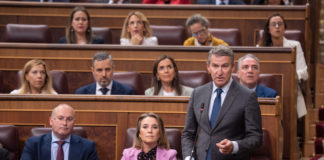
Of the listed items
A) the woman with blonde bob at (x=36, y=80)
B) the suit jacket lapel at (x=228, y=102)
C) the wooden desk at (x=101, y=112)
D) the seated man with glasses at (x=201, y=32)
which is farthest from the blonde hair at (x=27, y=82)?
the suit jacket lapel at (x=228, y=102)

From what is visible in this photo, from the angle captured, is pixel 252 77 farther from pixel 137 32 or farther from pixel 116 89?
pixel 137 32

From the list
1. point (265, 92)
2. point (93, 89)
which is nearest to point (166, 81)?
point (93, 89)

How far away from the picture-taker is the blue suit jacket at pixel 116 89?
3.32 m

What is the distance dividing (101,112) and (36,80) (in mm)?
498

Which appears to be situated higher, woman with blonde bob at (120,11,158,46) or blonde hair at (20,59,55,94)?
woman with blonde bob at (120,11,158,46)

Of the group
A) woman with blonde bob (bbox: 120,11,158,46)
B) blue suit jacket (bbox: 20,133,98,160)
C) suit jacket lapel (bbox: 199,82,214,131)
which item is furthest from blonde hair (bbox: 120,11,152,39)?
suit jacket lapel (bbox: 199,82,214,131)

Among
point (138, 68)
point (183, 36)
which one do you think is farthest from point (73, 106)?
point (183, 36)

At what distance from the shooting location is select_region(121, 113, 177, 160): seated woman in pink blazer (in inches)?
102

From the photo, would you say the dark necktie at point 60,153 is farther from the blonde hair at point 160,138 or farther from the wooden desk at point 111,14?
the wooden desk at point 111,14

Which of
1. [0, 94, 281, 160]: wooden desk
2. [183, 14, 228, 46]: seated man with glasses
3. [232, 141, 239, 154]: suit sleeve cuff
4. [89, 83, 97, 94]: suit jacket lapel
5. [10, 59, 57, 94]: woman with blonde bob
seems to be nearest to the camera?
[232, 141, 239, 154]: suit sleeve cuff

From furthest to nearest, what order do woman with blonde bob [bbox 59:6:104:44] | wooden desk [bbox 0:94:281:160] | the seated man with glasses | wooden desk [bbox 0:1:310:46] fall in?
wooden desk [bbox 0:1:310:46] < woman with blonde bob [bbox 59:6:104:44] < the seated man with glasses < wooden desk [bbox 0:94:281:160]

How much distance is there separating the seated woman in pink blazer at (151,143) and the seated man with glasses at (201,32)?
1307mm

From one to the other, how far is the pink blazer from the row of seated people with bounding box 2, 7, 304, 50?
1.37 metres

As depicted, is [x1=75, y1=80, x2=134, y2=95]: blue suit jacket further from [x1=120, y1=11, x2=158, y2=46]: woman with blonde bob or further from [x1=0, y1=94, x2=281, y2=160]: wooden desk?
[x1=120, y1=11, x2=158, y2=46]: woman with blonde bob
